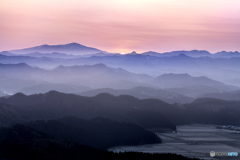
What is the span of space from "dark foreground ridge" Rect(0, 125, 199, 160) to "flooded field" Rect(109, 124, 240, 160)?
63.9 feet

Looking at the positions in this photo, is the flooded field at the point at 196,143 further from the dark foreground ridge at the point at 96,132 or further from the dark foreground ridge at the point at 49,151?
the dark foreground ridge at the point at 49,151

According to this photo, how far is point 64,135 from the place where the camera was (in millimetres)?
101250

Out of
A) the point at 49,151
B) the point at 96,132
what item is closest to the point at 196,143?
the point at 96,132

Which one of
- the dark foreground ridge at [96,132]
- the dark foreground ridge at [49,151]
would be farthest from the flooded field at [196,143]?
the dark foreground ridge at [49,151]

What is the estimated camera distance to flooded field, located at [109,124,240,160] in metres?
97.0

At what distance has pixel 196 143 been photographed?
110125mm

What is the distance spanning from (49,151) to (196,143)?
177 feet

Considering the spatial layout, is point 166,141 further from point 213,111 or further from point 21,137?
point 213,111

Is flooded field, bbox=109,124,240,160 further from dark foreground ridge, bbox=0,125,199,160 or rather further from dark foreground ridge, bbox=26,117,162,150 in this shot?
dark foreground ridge, bbox=0,125,199,160

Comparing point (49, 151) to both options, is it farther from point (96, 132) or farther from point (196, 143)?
point (196, 143)

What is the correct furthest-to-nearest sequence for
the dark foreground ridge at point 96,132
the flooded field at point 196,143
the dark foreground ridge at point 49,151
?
the dark foreground ridge at point 96,132, the flooded field at point 196,143, the dark foreground ridge at point 49,151

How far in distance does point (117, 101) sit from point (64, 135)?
78865 mm

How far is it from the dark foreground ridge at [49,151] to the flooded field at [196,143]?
19.5m

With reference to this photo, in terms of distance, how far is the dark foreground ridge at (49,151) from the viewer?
70.2 meters
